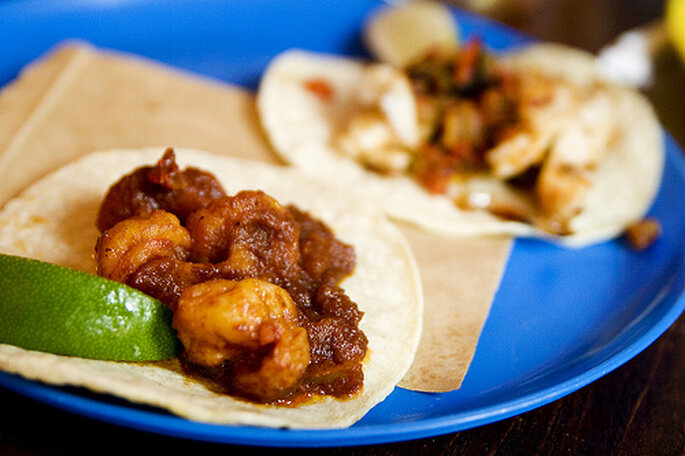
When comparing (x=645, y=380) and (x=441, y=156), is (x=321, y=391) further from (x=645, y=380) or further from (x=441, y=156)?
(x=441, y=156)

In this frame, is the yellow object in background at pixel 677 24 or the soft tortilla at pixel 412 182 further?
the yellow object in background at pixel 677 24

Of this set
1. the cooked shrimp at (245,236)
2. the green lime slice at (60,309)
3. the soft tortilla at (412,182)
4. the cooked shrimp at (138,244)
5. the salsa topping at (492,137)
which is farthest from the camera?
the salsa topping at (492,137)

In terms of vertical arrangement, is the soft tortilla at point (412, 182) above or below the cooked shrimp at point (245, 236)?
below

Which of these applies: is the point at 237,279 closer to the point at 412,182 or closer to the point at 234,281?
the point at 234,281

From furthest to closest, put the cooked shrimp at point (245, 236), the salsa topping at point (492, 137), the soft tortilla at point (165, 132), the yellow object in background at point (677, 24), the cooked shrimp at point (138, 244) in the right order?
1. the yellow object in background at point (677, 24)
2. the salsa topping at point (492, 137)
3. the soft tortilla at point (165, 132)
4. the cooked shrimp at point (245, 236)
5. the cooked shrimp at point (138, 244)

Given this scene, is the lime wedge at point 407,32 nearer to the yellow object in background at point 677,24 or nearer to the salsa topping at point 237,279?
the yellow object in background at point 677,24

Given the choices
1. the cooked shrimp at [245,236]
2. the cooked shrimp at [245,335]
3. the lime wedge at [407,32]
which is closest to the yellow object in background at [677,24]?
the lime wedge at [407,32]

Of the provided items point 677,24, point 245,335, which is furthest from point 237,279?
point 677,24
